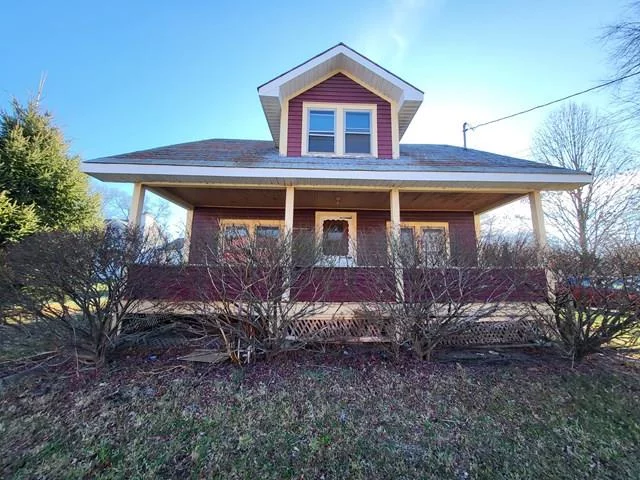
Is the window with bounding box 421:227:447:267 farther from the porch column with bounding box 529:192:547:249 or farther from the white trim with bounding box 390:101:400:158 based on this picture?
the white trim with bounding box 390:101:400:158

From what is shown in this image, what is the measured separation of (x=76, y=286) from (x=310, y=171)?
438 cm

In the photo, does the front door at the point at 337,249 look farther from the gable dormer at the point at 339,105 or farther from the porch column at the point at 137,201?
the porch column at the point at 137,201

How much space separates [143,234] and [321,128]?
499 cm

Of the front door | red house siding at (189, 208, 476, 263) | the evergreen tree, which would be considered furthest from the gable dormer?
the evergreen tree

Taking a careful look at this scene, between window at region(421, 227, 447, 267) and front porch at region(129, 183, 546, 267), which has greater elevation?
front porch at region(129, 183, 546, 267)

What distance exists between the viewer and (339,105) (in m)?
7.45

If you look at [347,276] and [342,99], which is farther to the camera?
[342,99]

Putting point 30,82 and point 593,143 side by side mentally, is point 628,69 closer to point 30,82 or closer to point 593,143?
point 593,143

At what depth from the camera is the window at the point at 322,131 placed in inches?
285

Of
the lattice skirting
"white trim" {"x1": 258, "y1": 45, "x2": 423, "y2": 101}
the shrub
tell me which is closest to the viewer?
the shrub

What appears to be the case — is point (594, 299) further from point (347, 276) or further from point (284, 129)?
point (284, 129)

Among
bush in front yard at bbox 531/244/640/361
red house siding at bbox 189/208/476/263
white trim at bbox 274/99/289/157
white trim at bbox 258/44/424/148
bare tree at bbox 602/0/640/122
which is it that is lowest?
bush in front yard at bbox 531/244/640/361

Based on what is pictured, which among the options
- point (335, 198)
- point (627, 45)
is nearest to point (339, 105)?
point (335, 198)

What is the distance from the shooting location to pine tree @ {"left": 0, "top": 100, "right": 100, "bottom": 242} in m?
8.21
